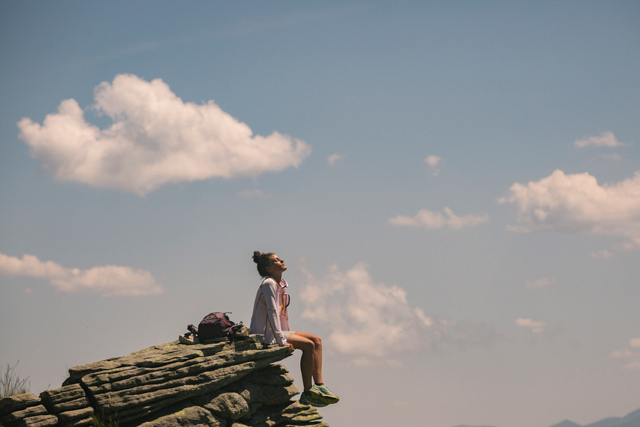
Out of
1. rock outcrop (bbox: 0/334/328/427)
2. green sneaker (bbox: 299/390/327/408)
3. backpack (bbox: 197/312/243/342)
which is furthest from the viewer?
green sneaker (bbox: 299/390/327/408)

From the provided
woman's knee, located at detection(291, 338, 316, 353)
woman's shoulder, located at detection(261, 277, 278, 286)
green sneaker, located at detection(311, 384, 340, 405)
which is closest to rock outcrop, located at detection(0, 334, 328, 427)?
woman's knee, located at detection(291, 338, 316, 353)

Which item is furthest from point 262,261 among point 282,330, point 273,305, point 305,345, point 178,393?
point 178,393

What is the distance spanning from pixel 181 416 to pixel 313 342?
396 cm

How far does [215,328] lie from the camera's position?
13.9 metres

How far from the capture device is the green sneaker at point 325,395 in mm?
13984

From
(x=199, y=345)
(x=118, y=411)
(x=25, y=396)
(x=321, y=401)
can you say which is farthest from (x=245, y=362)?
(x=25, y=396)

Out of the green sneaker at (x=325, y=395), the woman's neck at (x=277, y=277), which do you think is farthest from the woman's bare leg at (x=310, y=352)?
the woman's neck at (x=277, y=277)

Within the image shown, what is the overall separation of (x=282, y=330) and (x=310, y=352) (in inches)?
40.6

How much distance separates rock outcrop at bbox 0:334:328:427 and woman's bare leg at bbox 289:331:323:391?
541 mm

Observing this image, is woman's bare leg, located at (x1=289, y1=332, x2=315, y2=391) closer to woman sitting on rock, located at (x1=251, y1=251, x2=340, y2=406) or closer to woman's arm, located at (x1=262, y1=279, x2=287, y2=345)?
woman sitting on rock, located at (x1=251, y1=251, x2=340, y2=406)

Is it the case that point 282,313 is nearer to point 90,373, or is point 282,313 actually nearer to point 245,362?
point 245,362

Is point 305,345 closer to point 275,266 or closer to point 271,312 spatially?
point 271,312

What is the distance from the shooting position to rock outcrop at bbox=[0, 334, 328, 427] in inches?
447

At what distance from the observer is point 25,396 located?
1130 cm
